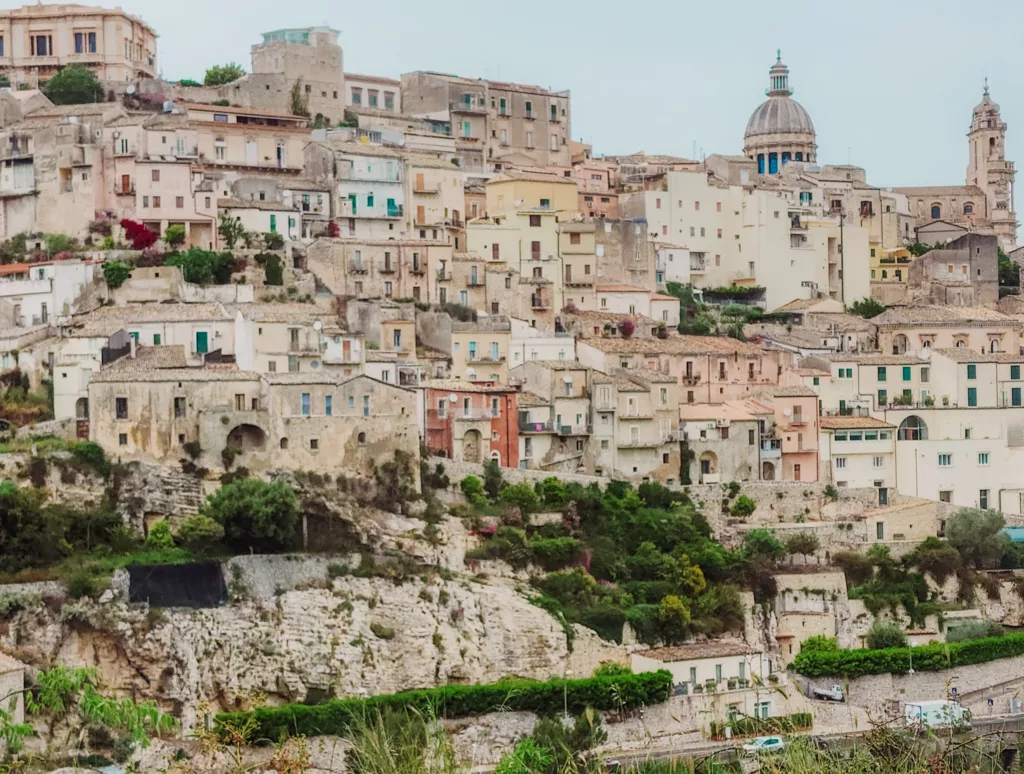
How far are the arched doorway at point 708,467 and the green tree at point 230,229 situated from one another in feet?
44.0

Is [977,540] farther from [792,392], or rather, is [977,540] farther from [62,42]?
[62,42]

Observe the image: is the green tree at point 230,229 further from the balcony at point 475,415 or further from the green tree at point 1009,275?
the green tree at point 1009,275

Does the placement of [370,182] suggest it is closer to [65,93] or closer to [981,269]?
[65,93]

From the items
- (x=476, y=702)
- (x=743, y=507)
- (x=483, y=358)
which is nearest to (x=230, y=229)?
(x=483, y=358)

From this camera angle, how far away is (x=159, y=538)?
149 ft

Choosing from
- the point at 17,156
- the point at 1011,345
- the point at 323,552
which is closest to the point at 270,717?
the point at 323,552

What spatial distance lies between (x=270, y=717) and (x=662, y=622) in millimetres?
10417

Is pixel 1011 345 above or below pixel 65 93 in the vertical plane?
below

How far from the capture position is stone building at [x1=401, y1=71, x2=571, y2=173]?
73562 millimetres

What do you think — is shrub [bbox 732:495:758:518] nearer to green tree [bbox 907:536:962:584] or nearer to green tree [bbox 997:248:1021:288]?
green tree [bbox 907:536:962:584]

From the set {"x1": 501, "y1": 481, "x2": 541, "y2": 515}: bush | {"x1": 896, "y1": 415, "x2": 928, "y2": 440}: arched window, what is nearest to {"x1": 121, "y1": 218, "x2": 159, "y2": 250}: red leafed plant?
{"x1": 501, "y1": 481, "x2": 541, "y2": 515}: bush

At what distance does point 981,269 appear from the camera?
240 ft

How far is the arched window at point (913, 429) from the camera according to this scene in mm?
58906

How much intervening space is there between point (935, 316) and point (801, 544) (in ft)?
46.8
